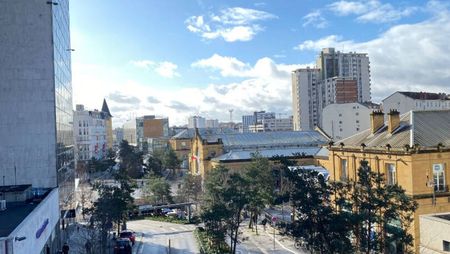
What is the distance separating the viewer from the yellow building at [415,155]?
28.4 m

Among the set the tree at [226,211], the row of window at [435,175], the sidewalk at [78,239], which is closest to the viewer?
the row of window at [435,175]

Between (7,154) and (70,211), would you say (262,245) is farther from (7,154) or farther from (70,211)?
(7,154)

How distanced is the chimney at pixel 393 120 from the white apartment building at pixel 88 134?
100024 millimetres

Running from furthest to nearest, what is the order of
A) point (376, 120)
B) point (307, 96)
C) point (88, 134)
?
1. point (307, 96)
2. point (88, 134)
3. point (376, 120)

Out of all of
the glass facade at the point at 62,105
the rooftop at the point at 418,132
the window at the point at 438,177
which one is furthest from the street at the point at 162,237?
the window at the point at 438,177

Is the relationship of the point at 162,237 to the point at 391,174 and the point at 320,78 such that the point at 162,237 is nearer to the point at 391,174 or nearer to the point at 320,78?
the point at 391,174

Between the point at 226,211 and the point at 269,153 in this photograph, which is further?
the point at 269,153

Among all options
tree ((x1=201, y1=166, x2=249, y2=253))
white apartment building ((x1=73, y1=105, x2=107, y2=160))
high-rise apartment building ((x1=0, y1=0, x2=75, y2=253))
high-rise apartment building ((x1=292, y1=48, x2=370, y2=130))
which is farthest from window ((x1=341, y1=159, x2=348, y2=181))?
high-rise apartment building ((x1=292, y1=48, x2=370, y2=130))

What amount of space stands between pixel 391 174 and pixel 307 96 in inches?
5272

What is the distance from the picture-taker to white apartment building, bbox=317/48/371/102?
161m

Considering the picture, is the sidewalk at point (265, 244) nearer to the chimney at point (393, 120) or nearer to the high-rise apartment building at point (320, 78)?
the chimney at point (393, 120)

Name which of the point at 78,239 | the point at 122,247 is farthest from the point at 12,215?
the point at 78,239

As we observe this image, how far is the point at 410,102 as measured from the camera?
9400 centimetres

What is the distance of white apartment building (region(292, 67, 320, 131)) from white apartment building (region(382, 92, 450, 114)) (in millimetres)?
61288
